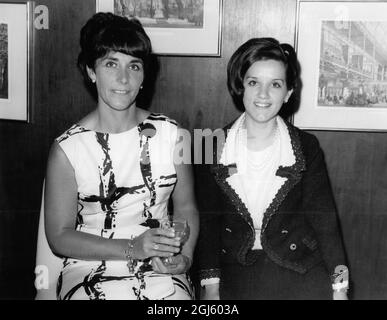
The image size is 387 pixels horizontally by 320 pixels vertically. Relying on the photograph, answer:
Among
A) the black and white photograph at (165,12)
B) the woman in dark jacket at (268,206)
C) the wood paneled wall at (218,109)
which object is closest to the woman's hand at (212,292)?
the woman in dark jacket at (268,206)

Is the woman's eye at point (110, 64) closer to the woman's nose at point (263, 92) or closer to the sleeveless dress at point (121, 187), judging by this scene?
the sleeveless dress at point (121, 187)

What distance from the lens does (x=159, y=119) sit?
68.6 inches

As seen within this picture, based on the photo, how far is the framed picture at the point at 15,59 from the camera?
2055mm

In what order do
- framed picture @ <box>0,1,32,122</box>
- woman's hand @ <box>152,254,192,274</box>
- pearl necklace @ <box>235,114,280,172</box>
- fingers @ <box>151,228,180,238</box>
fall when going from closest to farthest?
fingers @ <box>151,228,180,238</box> → woman's hand @ <box>152,254,192,274</box> → pearl necklace @ <box>235,114,280,172</box> → framed picture @ <box>0,1,32,122</box>

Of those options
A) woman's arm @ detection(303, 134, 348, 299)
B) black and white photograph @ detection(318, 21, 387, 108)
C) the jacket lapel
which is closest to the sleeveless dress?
the jacket lapel

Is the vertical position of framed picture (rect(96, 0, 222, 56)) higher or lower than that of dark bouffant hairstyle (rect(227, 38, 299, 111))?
higher

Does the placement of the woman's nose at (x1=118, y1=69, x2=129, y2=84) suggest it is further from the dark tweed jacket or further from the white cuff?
the white cuff

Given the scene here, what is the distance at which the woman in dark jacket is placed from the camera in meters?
1.58

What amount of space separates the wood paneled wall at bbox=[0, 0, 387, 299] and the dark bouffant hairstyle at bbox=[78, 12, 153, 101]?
44 cm

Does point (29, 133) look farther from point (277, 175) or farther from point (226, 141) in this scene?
point (277, 175)

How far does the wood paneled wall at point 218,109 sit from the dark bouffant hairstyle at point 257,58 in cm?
40

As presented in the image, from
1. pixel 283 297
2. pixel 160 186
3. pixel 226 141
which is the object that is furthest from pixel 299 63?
pixel 283 297

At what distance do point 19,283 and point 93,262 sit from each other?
0.90 metres
